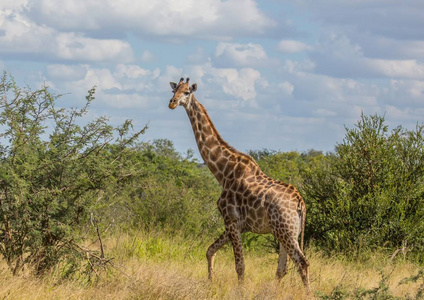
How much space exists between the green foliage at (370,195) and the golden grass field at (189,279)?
0.50m

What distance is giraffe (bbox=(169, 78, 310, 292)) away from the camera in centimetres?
977

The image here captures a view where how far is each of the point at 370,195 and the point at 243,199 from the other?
4.00 metres

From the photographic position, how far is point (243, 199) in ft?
34.0

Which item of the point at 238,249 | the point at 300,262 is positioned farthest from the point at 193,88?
the point at 300,262

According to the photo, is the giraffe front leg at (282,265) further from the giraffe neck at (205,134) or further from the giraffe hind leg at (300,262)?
the giraffe neck at (205,134)

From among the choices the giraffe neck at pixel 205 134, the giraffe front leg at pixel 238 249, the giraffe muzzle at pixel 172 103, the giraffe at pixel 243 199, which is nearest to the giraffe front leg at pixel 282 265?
the giraffe at pixel 243 199

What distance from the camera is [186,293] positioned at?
9.09 metres

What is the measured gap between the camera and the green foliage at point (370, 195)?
13.5 m

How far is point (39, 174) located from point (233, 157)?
115 inches

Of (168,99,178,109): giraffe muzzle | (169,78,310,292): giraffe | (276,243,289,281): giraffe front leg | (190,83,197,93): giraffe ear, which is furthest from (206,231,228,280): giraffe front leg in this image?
(190,83,197,93): giraffe ear

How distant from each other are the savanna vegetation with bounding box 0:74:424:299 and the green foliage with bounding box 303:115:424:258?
2 centimetres

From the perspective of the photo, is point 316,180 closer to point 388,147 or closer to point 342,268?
point 388,147

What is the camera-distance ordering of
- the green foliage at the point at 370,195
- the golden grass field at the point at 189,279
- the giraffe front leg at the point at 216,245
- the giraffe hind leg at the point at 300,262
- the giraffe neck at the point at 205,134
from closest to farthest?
the golden grass field at the point at 189,279 → the giraffe hind leg at the point at 300,262 → the giraffe front leg at the point at 216,245 → the giraffe neck at the point at 205,134 → the green foliage at the point at 370,195

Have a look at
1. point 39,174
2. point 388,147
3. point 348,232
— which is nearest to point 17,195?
point 39,174
